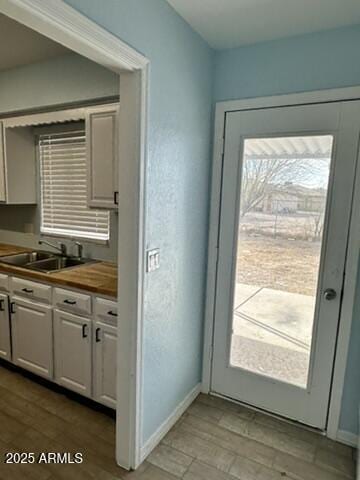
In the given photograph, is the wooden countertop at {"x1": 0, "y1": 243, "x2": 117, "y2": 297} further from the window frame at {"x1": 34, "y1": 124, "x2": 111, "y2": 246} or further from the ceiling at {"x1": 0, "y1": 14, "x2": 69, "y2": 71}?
the ceiling at {"x1": 0, "y1": 14, "x2": 69, "y2": 71}

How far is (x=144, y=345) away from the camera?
179cm

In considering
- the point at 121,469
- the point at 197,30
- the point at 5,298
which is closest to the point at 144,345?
the point at 121,469

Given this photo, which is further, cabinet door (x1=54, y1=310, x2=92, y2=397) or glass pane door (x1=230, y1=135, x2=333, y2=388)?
cabinet door (x1=54, y1=310, x2=92, y2=397)

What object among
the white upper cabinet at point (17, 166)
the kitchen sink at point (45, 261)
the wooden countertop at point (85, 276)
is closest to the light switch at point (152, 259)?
the wooden countertop at point (85, 276)

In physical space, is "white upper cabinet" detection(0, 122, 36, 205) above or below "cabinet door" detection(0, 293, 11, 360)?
above

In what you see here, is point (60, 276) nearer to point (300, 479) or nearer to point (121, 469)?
point (121, 469)

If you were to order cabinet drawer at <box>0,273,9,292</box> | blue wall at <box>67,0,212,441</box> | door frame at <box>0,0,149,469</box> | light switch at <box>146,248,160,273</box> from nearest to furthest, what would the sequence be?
door frame at <box>0,0,149,469</box> → blue wall at <box>67,0,212,441</box> → light switch at <box>146,248,160,273</box> → cabinet drawer at <box>0,273,9,292</box>

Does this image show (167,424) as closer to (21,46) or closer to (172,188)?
(172,188)

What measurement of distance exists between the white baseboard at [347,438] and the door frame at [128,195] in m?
1.30

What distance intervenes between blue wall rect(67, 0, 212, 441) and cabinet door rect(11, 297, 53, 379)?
91 centimetres

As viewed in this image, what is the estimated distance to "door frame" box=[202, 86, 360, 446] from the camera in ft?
6.24

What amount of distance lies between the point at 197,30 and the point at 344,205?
1.38 m

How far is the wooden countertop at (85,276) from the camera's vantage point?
2.10 metres

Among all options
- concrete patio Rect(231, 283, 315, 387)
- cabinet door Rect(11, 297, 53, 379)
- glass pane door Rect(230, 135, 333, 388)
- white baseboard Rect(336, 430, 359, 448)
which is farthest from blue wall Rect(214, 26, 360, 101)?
white baseboard Rect(336, 430, 359, 448)
